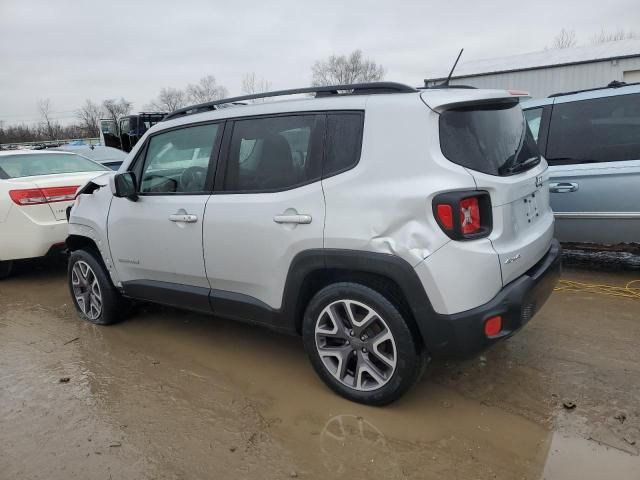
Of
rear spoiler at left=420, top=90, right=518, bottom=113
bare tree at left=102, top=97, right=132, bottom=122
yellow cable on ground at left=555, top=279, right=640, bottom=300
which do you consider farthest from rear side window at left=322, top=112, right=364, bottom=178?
bare tree at left=102, top=97, right=132, bottom=122

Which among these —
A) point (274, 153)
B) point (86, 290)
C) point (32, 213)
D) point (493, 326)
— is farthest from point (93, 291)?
point (493, 326)

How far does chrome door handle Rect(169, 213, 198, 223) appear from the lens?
3.39 metres

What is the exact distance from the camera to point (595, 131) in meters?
4.54

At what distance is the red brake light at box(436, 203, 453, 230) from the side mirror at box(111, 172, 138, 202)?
92.9 inches

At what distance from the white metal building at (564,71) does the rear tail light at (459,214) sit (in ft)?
56.7

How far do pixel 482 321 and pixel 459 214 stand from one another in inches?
21.2

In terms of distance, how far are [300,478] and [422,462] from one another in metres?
0.59

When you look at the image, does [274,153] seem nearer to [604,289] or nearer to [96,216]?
[96,216]

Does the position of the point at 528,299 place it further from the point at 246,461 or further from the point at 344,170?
the point at 246,461

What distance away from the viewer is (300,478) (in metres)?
2.39

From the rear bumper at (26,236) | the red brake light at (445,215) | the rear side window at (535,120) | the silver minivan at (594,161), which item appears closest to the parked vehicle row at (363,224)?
the red brake light at (445,215)

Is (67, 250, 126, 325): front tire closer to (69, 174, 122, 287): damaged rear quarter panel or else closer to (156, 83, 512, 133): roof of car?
(69, 174, 122, 287): damaged rear quarter panel

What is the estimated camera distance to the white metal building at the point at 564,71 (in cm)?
2009

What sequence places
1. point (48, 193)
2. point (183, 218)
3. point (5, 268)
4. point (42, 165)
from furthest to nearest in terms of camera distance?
point (42, 165)
point (5, 268)
point (48, 193)
point (183, 218)
